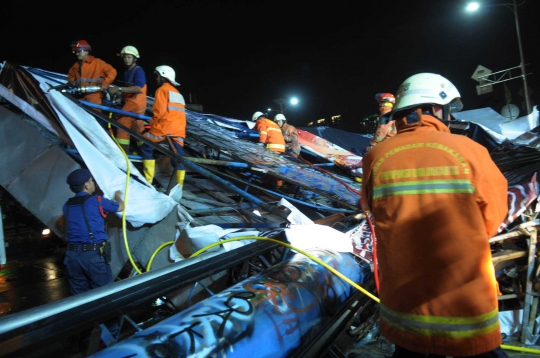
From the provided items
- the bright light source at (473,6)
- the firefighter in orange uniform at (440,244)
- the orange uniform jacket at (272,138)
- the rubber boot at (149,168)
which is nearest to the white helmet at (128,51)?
the rubber boot at (149,168)

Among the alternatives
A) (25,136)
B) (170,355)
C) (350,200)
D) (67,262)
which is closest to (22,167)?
(25,136)

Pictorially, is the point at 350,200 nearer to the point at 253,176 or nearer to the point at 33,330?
the point at 253,176

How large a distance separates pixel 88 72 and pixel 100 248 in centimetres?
336

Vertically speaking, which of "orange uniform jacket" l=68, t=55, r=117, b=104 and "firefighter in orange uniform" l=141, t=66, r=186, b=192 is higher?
"orange uniform jacket" l=68, t=55, r=117, b=104

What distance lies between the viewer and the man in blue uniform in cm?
348

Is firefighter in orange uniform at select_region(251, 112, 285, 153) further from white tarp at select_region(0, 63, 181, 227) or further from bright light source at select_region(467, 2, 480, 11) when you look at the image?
bright light source at select_region(467, 2, 480, 11)

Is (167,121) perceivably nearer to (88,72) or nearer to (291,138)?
(88,72)

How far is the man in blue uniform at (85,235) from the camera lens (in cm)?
348

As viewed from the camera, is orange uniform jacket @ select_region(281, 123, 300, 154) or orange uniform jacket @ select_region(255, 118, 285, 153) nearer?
orange uniform jacket @ select_region(255, 118, 285, 153)

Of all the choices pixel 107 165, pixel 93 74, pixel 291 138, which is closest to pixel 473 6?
pixel 291 138

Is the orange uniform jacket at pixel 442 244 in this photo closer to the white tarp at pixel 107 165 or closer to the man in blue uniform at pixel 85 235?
the white tarp at pixel 107 165

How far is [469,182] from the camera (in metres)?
1.50

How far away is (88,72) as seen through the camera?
5520 mm

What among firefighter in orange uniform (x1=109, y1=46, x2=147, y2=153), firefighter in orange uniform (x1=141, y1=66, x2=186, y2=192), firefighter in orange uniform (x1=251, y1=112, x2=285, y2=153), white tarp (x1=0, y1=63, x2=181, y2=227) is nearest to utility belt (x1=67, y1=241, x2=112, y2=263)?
white tarp (x1=0, y1=63, x2=181, y2=227)
